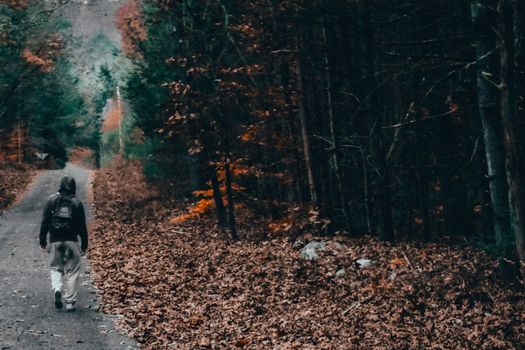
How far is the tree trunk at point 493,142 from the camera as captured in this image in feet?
39.1

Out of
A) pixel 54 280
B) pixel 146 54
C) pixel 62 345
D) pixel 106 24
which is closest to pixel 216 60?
pixel 146 54

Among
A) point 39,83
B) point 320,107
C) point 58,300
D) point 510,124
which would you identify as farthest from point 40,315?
point 39,83

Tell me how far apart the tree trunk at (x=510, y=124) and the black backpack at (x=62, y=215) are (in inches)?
288

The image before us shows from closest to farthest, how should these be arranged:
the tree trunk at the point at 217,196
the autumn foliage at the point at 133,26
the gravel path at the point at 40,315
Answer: the gravel path at the point at 40,315 → the autumn foliage at the point at 133,26 → the tree trunk at the point at 217,196

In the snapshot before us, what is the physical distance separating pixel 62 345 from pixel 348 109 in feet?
48.1

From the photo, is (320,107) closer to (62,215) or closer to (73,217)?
(73,217)

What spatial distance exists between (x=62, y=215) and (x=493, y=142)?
24.8 ft

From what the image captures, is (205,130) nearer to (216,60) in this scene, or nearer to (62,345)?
(216,60)

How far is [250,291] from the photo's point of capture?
42.8 ft

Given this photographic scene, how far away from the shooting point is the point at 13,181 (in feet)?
137

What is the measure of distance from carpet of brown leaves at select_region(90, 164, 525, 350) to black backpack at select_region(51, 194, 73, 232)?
1.64 metres

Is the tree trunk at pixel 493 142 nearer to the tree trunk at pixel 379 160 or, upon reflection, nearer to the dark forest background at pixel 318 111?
the dark forest background at pixel 318 111

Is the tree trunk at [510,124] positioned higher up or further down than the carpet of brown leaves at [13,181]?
higher up

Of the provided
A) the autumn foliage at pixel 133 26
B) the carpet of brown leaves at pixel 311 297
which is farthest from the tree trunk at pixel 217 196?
the autumn foliage at pixel 133 26
